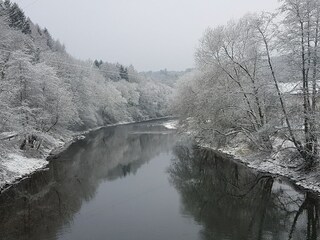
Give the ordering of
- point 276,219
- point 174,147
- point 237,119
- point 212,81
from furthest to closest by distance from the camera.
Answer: point 174,147 < point 212,81 < point 237,119 < point 276,219

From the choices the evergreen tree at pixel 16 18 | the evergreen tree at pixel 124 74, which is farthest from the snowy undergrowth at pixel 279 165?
the evergreen tree at pixel 124 74

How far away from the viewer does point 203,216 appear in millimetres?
20281

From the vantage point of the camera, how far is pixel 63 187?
27.9 meters

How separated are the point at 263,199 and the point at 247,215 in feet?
10.5

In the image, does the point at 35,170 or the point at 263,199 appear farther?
the point at 35,170

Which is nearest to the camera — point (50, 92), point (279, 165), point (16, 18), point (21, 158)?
point (279, 165)

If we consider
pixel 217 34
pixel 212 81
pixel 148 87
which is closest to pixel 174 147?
pixel 212 81

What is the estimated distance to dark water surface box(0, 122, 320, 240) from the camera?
59.1 ft

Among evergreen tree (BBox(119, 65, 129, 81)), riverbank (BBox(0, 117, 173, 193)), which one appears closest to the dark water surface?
riverbank (BBox(0, 117, 173, 193))

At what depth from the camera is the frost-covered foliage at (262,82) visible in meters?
23.8

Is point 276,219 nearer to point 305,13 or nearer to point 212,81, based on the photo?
point 305,13

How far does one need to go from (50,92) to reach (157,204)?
23.0 meters

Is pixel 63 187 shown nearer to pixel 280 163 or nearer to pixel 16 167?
pixel 16 167

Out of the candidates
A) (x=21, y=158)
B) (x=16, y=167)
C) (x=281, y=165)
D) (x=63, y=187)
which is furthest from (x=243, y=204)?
(x=21, y=158)
